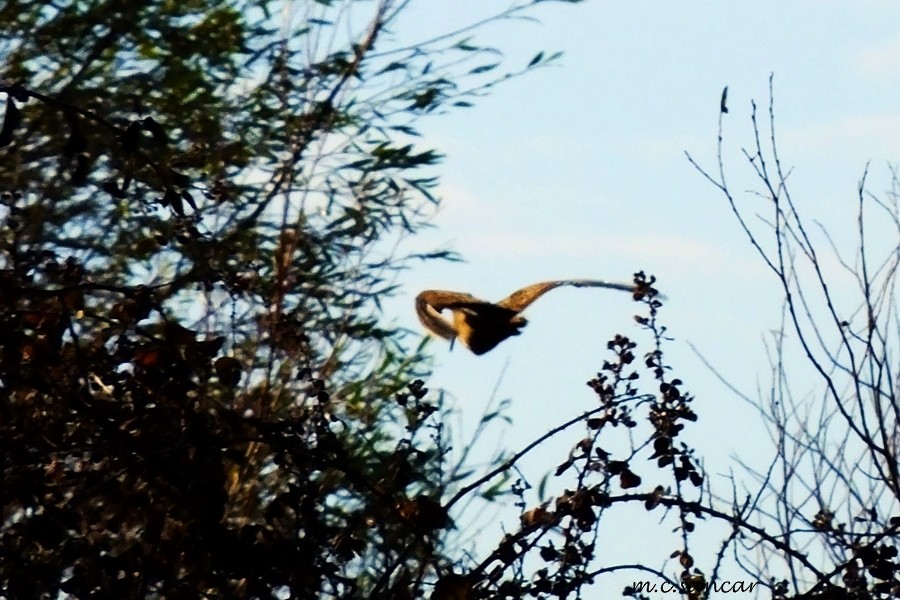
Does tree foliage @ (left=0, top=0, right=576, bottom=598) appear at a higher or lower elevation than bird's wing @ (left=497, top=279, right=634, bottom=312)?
lower

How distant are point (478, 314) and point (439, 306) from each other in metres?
0.24

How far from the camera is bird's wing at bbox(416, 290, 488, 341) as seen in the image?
251 inches

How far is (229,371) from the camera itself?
3.48 metres

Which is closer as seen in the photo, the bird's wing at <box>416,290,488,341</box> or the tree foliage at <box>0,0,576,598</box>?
the tree foliage at <box>0,0,576,598</box>

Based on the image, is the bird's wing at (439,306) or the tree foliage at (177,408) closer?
the tree foliage at (177,408)

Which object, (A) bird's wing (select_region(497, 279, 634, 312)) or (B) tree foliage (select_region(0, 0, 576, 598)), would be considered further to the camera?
(A) bird's wing (select_region(497, 279, 634, 312))

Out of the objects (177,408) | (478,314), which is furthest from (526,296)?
(177,408)

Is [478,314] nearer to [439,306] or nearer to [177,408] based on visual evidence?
[439,306]

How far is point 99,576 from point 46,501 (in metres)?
0.24

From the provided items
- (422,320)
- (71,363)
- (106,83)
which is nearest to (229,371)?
(71,363)

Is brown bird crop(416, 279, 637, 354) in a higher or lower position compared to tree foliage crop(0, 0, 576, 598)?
higher

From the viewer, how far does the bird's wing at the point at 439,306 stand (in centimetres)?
637

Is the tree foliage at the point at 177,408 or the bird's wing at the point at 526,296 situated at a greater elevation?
the bird's wing at the point at 526,296

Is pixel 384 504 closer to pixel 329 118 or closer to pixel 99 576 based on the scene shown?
pixel 99 576
